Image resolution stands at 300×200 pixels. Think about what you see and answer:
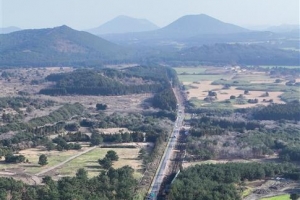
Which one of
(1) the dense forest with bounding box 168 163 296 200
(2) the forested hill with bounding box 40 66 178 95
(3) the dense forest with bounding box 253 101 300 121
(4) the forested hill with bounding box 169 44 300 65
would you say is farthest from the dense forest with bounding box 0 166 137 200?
(4) the forested hill with bounding box 169 44 300 65

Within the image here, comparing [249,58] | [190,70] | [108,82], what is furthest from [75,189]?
[249,58]

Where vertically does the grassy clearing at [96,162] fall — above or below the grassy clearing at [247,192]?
above

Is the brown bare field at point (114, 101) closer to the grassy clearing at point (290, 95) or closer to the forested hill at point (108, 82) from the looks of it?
the forested hill at point (108, 82)

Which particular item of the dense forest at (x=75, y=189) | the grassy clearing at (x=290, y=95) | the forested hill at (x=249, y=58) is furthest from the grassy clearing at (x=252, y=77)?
the dense forest at (x=75, y=189)

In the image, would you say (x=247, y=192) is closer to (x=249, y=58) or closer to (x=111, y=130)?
(x=111, y=130)

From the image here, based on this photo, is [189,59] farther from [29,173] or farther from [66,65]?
[29,173]

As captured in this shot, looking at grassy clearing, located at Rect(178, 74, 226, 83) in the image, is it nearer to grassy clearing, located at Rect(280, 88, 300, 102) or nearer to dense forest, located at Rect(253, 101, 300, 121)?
grassy clearing, located at Rect(280, 88, 300, 102)
